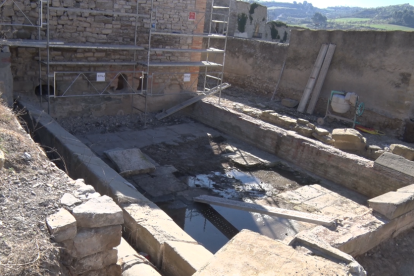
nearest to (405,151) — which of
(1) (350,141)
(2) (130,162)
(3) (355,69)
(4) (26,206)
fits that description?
(1) (350,141)

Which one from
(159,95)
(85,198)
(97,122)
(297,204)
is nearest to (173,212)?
(297,204)

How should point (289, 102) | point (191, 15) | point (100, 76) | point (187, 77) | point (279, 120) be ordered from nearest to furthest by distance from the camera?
point (100, 76) < point (279, 120) < point (191, 15) < point (187, 77) < point (289, 102)

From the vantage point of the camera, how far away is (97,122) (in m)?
10.6

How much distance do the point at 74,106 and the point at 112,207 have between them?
23.4 ft

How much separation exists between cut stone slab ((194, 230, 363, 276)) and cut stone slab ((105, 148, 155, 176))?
429 cm

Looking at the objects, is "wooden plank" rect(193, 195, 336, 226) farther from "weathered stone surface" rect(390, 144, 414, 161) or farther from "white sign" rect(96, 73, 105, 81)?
"white sign" rect(96, 73, 105, 81)

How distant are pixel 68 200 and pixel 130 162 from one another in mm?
3946

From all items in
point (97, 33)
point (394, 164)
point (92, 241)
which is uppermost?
point (97, 33)

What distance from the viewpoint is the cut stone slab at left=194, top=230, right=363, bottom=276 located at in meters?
3.29

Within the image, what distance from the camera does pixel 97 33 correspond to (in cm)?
1030

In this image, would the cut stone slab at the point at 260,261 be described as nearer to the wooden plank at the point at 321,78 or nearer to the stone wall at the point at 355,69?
the stone wall at the point at 355,69

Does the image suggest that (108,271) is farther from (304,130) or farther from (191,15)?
(191,15)

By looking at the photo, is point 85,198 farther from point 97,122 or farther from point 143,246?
point 97,122

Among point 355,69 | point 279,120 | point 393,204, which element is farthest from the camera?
point 355,69
